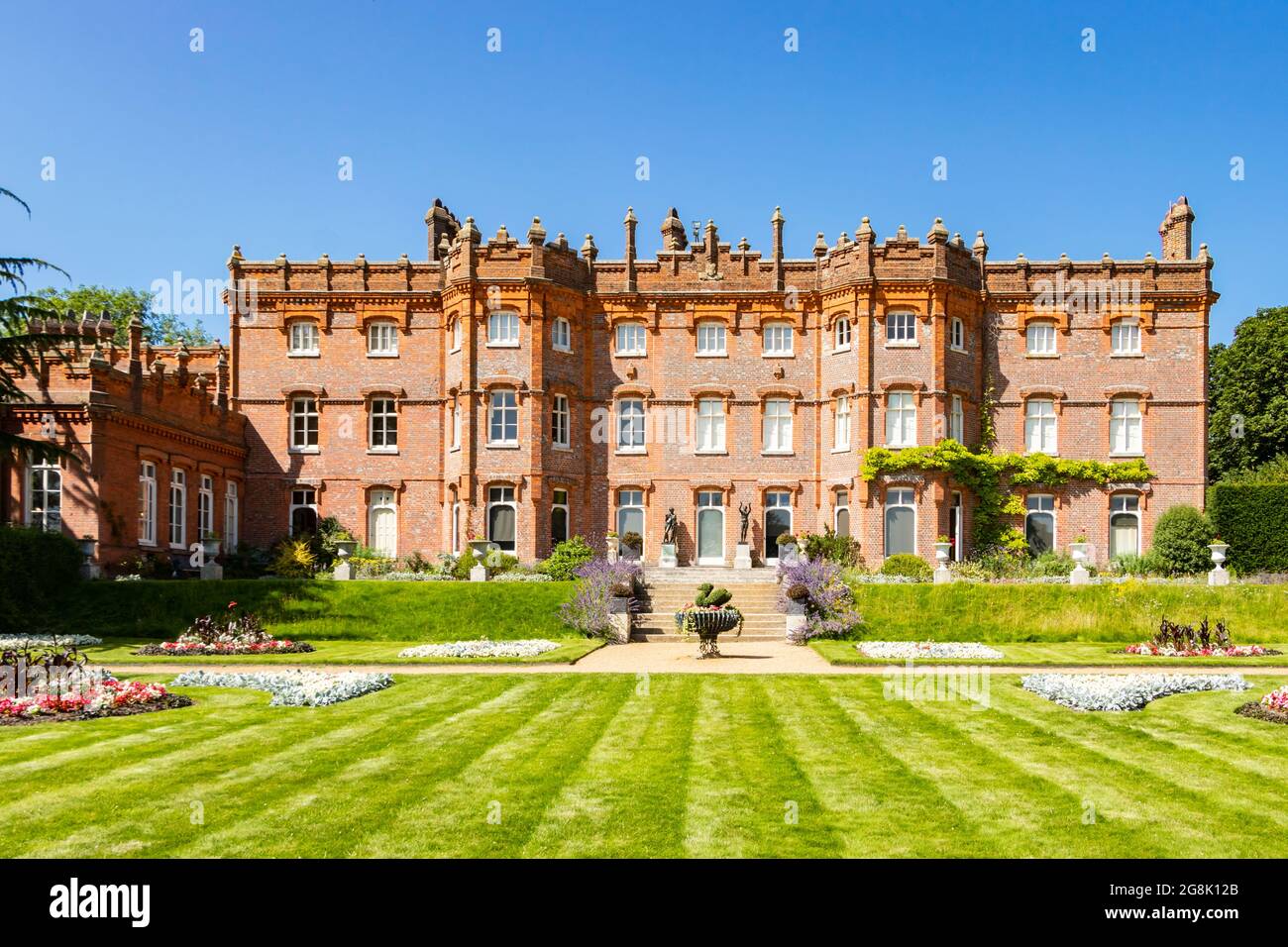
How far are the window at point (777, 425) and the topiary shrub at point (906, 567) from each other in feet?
20.5

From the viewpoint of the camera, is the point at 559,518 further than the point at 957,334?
Yes

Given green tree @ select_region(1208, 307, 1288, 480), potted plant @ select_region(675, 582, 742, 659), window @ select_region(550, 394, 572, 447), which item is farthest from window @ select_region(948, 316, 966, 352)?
green tree @ select_region(1208, 307, 1288, 480)

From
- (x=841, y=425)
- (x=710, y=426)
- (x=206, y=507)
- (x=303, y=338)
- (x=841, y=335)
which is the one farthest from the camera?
(x=303, y=338)

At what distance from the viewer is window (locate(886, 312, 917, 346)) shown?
32750 millimetres

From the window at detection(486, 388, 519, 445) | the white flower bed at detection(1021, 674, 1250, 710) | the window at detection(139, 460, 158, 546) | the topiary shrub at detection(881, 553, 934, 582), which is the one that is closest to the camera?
the white flower bed at detection(1021, 674, 1250, 710)

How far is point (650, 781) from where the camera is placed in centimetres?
866

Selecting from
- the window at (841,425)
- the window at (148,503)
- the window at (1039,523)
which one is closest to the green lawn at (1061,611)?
the window at (841,425)

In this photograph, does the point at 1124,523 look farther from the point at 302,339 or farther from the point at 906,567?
the point at 302,339

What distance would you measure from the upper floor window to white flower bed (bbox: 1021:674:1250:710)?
2615 cm

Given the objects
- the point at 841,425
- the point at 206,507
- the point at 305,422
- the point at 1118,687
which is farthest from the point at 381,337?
the point at 1118,687

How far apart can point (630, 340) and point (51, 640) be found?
791 inches

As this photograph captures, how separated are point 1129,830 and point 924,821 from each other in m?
1.39

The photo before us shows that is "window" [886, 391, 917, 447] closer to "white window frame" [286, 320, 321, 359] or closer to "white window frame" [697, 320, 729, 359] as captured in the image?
"white window frame" [697, 320, 729, 359]
